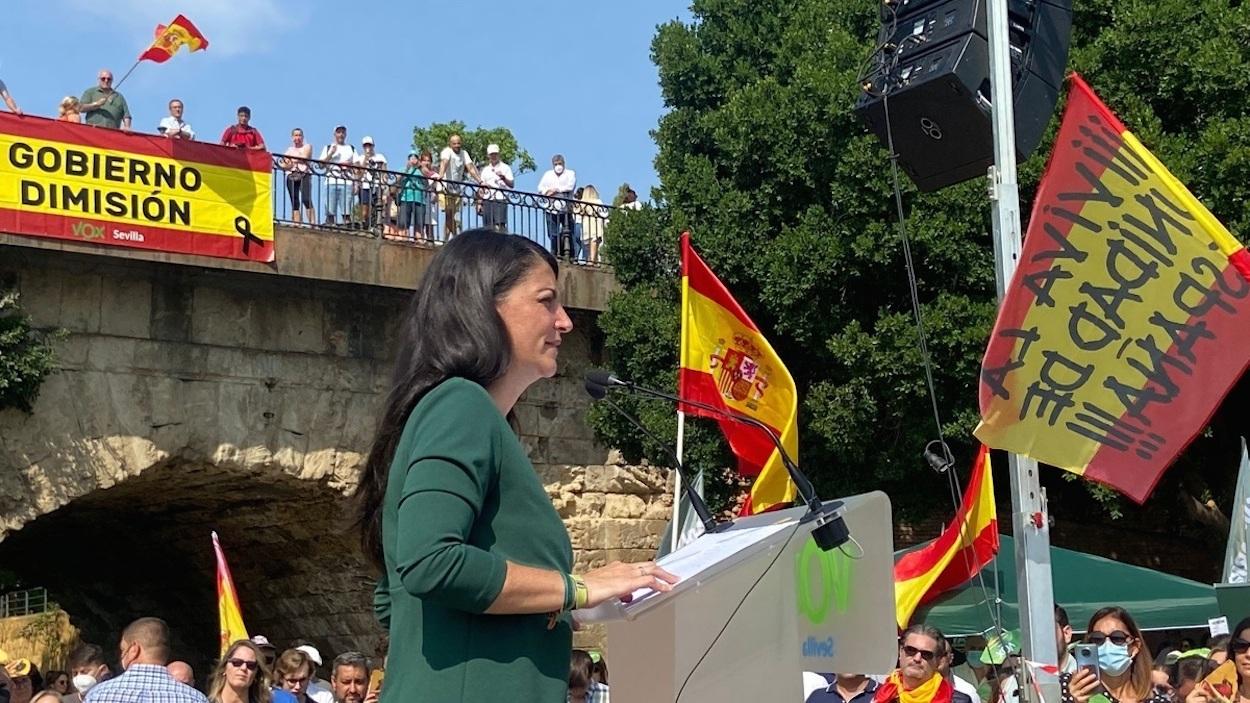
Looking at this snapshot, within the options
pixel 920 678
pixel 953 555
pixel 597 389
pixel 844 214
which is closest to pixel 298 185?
pixel 844 214

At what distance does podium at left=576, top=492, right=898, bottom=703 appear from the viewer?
9.36 ft

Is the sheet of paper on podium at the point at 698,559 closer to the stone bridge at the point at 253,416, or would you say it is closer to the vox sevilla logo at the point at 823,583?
the vox sevilla logo at the point at 823,583

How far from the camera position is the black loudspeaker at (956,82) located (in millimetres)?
6992

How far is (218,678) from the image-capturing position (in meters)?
8.02

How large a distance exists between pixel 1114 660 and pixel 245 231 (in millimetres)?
9922

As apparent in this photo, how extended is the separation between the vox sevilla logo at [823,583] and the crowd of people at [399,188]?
12.3 m

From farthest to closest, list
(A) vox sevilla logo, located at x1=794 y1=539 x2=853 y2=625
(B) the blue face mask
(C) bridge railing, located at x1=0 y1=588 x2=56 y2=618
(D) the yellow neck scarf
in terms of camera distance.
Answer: (C) bridge railing, located at x1=0 y1=588 x2=56 y2=618, (D) the yellow neck scarf, (B) the blue face mask, (A) vox sevilla logo, located at x1=794 y1=539 x2=853 y2=625

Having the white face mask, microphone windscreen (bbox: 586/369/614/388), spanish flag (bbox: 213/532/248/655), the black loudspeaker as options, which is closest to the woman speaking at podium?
microphone windscreen (bbox: 586/369/614/388)

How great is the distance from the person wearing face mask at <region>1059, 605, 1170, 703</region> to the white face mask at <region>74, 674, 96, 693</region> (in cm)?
609

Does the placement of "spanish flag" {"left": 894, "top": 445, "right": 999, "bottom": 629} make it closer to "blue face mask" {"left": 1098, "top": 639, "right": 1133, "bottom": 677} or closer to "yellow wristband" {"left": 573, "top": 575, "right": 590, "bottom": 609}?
"blue face mask" {"left": 1098, "top": 639, "right": 1133, "bottom": 677}

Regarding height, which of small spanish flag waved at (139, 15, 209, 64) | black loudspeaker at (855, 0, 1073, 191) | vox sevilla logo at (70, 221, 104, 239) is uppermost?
small spanish flag waved at (139, 15, 209, 64)

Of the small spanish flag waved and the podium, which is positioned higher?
the small spanish flag waved

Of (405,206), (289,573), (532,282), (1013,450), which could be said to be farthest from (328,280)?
(532,282)

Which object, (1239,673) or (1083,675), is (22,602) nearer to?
(1083,675)
